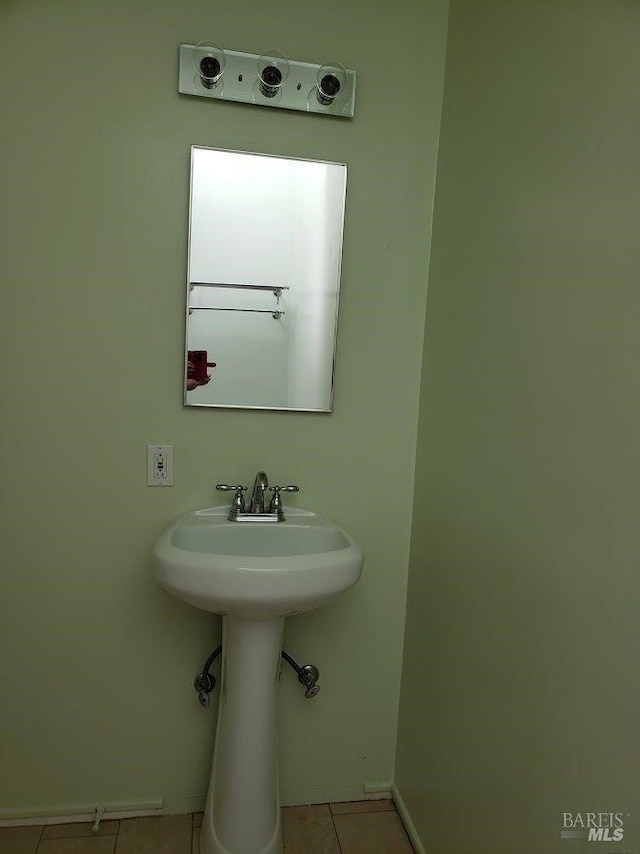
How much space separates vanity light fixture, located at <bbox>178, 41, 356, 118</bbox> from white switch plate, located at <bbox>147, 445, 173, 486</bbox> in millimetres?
959

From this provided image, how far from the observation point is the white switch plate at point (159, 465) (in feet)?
5.08

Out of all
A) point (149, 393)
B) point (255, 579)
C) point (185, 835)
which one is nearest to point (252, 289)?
point (149, 393)

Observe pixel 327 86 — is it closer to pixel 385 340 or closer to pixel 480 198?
pixel 480 198

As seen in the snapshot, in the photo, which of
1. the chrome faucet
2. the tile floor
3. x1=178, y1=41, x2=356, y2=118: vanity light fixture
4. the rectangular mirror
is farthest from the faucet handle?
x1=178, y1=41, x2=356, y2=118: vanity light fixture

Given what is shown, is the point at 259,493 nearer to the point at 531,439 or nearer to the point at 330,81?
the point at 531,439

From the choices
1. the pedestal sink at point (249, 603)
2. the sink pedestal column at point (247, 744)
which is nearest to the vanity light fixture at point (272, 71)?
the pedestal sink at point (249, 603)

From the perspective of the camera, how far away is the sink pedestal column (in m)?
1.37

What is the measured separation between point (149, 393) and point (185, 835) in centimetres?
127

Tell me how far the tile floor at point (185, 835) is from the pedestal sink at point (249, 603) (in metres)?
0.14

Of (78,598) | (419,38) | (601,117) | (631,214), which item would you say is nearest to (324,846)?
(78,598)

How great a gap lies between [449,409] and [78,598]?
117 cm

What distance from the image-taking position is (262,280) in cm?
156

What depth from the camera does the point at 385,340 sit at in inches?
64.7

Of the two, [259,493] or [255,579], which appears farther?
[259,493]
